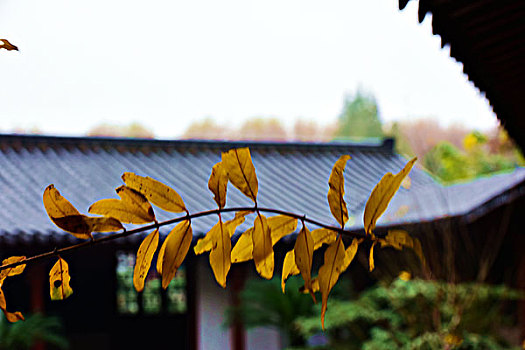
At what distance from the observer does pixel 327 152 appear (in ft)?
20.6

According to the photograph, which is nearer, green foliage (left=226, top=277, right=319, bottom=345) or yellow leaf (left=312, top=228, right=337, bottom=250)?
yellow leaf (left=312, top=228, right=337, bottom=250)

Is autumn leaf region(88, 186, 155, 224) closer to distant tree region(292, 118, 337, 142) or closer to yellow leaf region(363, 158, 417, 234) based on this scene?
yellow leaf region(363, 158, 417, 234)

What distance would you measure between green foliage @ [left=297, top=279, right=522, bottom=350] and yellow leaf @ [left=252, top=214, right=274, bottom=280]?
362 centimetres

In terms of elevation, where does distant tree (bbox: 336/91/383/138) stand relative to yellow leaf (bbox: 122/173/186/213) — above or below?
above

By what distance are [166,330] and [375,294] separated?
272cm

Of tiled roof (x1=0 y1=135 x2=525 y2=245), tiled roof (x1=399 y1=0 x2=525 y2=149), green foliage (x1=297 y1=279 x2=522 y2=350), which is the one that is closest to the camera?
tiled roof (x1=399 y1=0 x2=525 y2=149)

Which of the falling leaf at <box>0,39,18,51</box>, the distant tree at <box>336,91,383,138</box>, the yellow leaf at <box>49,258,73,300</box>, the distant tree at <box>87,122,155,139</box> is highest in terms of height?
the distant tree at <box>336,91,383,138</box>

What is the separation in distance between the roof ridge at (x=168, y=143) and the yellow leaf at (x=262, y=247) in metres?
4.98

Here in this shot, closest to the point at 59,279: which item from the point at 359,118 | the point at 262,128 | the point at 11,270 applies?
the point at 11,270

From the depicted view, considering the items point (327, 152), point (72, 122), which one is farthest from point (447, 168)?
point (72, 122)

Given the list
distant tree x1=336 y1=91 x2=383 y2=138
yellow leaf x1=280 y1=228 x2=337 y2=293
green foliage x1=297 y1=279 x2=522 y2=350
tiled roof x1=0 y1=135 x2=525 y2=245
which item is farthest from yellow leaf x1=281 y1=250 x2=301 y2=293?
distant tree x1=336 y1=91 x2=383 y2=138

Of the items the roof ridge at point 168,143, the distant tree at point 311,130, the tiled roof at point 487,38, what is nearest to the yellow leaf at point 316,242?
the tiled roof at point 487,38

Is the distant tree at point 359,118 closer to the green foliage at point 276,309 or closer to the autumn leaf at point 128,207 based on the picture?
the green foliage at point 276,309

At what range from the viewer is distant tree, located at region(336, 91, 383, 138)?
19.7 m
